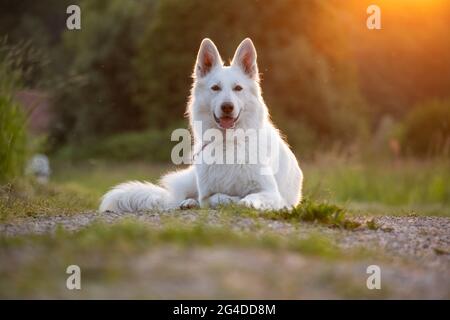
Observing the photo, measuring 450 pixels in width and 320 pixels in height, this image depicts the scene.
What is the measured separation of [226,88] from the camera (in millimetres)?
7520

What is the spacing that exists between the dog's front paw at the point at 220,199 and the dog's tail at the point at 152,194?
825 millimetres

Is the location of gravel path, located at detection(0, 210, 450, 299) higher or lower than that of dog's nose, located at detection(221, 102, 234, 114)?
lower

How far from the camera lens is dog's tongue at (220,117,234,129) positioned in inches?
295

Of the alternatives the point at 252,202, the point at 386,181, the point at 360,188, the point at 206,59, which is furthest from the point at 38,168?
the point at 252,202

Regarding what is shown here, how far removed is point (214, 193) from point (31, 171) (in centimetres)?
592

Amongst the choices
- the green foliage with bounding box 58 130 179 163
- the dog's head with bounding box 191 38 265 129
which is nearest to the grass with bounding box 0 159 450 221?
the dog's head with bounding box 191 38 265 129

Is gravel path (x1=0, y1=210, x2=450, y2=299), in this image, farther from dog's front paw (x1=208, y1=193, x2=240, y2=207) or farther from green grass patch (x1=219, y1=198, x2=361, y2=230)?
dog's front paw (x1=208, y1=193, x2=240, y2=207)

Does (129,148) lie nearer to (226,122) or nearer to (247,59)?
(247,59)

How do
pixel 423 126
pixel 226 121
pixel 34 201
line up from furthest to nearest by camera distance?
→ pixel 423 126
pixel 34 201
pixel 226 121

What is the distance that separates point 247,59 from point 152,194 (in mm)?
2005

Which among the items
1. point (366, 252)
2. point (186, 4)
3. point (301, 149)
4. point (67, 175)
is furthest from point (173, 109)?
point (366, 252)

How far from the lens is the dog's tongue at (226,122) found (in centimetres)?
750

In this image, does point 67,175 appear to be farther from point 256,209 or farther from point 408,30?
point 408,30

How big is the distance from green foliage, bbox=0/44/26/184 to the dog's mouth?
12.1 ft
